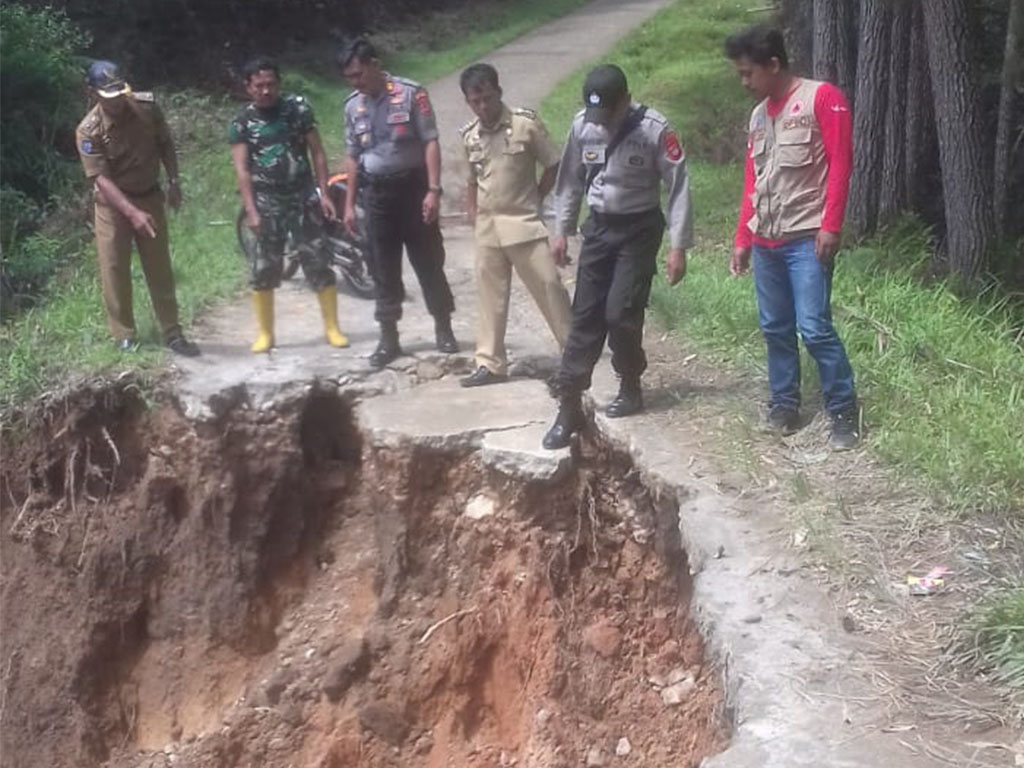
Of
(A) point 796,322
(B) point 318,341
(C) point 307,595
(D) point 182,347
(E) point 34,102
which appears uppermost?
(E) point 34,102

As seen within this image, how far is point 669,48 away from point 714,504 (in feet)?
50.3

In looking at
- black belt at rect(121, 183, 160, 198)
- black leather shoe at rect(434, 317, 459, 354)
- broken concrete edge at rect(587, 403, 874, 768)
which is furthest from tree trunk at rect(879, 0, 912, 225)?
black belt at rect(121, 183, 160, 198)

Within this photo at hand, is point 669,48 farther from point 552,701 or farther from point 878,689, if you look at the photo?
point 878,689

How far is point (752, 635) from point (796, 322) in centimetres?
191

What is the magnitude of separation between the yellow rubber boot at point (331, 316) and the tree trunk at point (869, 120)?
162 inches

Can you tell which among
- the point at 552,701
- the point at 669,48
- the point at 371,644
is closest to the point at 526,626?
the point at 552,701

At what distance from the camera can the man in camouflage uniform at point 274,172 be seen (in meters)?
7.32

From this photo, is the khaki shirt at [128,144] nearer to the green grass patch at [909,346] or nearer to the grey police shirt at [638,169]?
the grey police shirt at [638,169]

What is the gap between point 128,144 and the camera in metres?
7.29

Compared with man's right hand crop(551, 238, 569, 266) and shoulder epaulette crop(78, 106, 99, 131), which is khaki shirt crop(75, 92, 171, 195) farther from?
man's right hand crop(551, 238, 569, 266)

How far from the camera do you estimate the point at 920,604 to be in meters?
4.75

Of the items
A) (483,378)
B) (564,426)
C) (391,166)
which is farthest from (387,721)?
(391,166)

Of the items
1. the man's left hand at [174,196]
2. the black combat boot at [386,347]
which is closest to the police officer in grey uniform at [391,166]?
the black combat boot at [386,347]

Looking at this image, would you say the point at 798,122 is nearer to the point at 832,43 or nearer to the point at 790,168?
the point at 790,168
